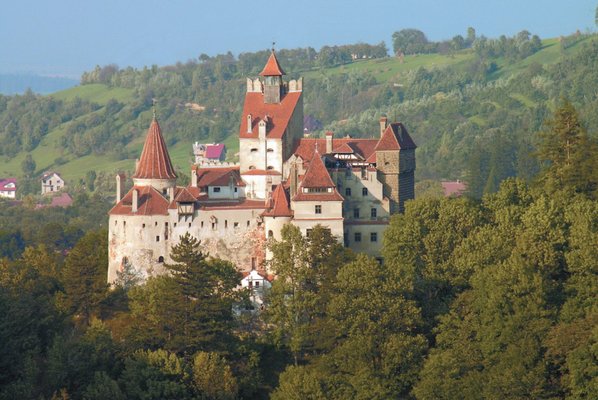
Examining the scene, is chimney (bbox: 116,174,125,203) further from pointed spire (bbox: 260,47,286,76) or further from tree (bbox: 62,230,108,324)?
pointed spire (bbox: 260,47,286,76)

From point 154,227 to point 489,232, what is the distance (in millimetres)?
18750

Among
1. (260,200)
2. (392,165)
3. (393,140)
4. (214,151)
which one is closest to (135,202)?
(260,200)

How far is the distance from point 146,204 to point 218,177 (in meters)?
4.44

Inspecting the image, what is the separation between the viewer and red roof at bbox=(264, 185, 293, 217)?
86688mm

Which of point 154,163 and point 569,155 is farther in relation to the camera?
point 154,163

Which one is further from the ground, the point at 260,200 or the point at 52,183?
the point at 52,183

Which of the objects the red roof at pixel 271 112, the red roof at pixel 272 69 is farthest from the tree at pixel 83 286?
→ the red roof at pixel 272 69

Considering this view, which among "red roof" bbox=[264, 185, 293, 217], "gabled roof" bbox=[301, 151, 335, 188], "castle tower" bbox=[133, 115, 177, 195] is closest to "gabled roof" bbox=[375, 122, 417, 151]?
"gabled roof" bbox=[301, 151, 335, 188]

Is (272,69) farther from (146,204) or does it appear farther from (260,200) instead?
(146,204)

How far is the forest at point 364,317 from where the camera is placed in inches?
3017

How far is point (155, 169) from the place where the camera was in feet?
295

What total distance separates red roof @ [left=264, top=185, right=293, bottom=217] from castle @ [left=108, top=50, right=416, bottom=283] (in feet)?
0.18

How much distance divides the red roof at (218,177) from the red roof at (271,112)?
223 cm

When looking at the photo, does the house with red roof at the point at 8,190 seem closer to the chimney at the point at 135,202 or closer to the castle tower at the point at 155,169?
the castle tower at the point at 155,169
